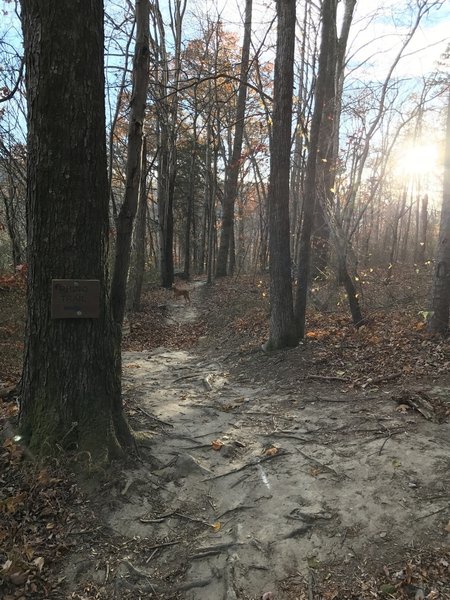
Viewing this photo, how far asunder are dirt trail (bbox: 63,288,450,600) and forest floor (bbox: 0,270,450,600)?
12 mm

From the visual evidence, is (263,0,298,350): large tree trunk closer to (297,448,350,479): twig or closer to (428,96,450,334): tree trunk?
(428,96,450,334): tree trunk

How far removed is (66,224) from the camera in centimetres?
362

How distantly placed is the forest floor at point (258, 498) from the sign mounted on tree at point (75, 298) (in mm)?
1259

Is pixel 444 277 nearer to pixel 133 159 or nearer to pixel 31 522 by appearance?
pixel 133 159

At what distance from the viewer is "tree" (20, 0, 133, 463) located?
3486 mm

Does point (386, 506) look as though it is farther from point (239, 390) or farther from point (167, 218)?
point (167, 218)

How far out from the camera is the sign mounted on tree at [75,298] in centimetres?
363

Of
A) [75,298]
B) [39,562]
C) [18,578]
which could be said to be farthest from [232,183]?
[18,578]

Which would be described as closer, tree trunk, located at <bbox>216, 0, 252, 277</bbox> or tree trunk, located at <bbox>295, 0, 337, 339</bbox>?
tree trunk, located at <bbox>295, 0, 337, 339</bbox>

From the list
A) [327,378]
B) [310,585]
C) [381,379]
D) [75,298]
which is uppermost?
[75,298]

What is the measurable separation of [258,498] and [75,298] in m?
2.30

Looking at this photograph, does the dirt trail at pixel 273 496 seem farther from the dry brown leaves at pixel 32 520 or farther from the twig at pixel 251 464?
the dry brown leaves at pixel 32 520

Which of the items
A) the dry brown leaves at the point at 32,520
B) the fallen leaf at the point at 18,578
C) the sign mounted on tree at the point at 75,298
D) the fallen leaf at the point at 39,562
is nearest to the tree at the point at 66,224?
the sign mounted on tree at the point at 75,298

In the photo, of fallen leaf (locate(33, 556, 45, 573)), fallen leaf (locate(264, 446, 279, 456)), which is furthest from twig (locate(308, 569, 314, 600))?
fallen leaf (locate(33, 556, 45, 573))
